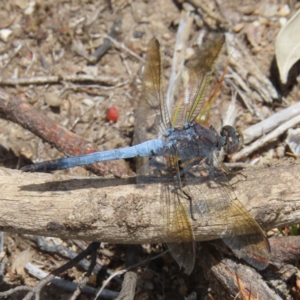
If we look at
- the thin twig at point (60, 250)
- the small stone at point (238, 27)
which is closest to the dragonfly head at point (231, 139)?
the thin twig at point (60, 250)

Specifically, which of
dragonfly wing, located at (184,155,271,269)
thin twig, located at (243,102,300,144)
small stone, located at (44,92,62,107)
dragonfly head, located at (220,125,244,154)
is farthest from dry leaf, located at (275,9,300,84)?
small stone, located at (44,92,62,107)

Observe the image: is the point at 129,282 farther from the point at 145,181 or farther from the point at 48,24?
the point at 48,24

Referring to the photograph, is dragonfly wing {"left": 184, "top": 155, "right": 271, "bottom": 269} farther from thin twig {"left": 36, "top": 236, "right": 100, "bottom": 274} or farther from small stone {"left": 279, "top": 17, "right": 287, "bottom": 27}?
small stone {"left": 279, "top": 17, "right": 287, "bottom": 27}

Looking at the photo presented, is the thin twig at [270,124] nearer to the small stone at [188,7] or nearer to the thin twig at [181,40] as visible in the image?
the thin twig at [181,40]

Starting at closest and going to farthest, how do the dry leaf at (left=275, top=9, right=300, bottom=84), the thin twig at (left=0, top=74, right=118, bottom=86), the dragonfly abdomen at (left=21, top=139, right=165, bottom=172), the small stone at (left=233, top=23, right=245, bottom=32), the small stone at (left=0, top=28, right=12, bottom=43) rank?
the dragonfly abdomen at (left=21, top=139, right=165, bottom=172), the dry leaf at (left=275, top=9, right=300, bottom=84), the thin twig at (left=0, top=74, right=118, bottom=86), the small stone at (left=0, top=28, right=12, bottom=43), the small stone at (left=233, top=23, right=245, bottom=32)

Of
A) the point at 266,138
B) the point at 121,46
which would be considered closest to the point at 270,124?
the point at 266,138

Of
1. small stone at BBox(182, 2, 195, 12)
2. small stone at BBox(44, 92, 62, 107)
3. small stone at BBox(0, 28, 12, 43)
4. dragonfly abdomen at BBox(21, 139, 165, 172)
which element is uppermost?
small stone at BBox(182, 2, 195, 12)

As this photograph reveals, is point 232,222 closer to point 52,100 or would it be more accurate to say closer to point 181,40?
point 52,100
